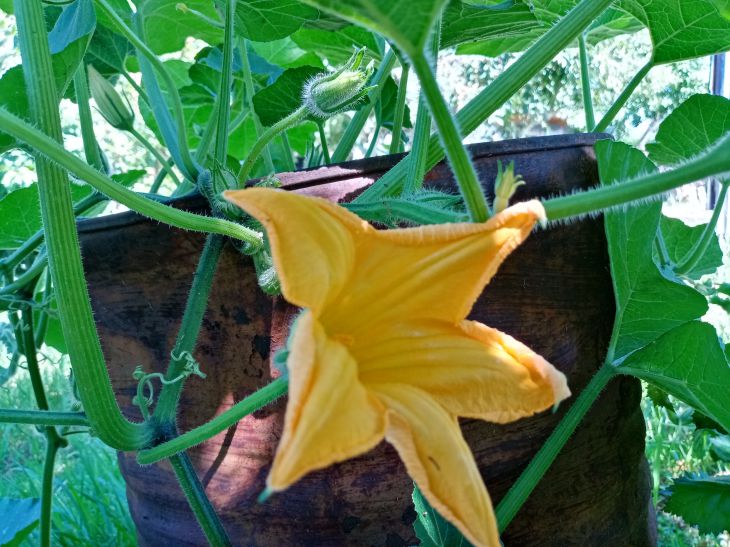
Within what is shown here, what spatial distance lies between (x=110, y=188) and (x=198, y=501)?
1.02 ft

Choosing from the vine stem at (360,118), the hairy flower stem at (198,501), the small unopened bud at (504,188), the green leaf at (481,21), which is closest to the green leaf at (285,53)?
the vine stem at (360,118)

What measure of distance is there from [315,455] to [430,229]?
166mm

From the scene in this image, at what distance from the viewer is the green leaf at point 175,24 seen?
1.13 m

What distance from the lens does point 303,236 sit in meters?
0.43

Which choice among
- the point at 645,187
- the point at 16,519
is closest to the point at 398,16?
the point at 645,187

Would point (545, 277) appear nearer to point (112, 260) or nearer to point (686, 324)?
point (686, 324)

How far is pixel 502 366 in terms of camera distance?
48 centimetres

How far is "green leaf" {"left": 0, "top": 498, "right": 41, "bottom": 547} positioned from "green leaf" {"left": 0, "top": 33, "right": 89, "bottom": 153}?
46 centimetres

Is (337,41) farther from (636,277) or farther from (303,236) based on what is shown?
(303,236)

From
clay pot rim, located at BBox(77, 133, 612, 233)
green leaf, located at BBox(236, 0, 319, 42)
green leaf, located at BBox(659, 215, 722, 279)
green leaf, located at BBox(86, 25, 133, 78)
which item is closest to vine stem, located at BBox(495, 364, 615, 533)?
clay pot rim, located at BBox(77, 133, 612, 233)

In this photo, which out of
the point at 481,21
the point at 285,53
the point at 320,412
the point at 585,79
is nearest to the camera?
the point at 320,412

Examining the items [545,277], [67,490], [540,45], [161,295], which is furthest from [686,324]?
[67,490]

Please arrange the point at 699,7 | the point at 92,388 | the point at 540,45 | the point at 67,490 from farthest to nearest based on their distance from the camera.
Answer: the point at 67,490, the point at 699,7, the point at 540,45, the point at 92,388

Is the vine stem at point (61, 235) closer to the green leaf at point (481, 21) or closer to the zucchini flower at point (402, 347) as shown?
the zucchini flower at point (402, 347)
